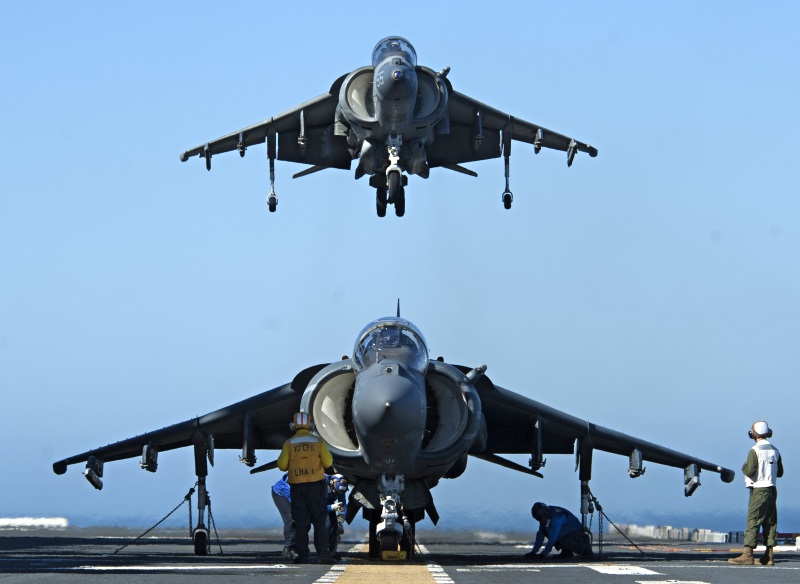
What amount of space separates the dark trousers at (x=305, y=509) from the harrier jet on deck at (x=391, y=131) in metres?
8.06

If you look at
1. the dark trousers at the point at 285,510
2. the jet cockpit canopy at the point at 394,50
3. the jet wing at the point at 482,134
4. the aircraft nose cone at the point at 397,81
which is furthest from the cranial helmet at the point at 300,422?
the jet wing at the point at 482,134

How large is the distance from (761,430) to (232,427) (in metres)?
8.34

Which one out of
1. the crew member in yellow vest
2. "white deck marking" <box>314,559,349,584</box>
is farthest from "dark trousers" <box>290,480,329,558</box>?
"white deck marking" <box>314,559,349,584</box>

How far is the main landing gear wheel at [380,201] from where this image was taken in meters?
23.4

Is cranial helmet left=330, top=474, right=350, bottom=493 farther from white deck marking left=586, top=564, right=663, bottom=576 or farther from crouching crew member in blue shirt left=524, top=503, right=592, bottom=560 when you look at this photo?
white deck marking left=586, top=564, right=663, bottom=576

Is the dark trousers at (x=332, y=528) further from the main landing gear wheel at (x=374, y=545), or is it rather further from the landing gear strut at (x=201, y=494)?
the landing gear strut at (x=201, y=494)

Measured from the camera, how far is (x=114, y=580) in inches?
371

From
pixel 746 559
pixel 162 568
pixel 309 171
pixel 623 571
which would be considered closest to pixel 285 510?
pixel 162 568

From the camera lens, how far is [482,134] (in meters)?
24.6

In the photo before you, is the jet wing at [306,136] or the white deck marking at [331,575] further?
the jet wing at [306,136]

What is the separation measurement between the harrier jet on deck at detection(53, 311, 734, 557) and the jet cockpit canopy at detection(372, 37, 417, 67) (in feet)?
18.4

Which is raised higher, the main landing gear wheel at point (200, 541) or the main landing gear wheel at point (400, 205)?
the main landing gear wheel at point (400, 205)

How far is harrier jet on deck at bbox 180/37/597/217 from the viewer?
68.7 feet

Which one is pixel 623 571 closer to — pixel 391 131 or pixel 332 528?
pixel 332 528
